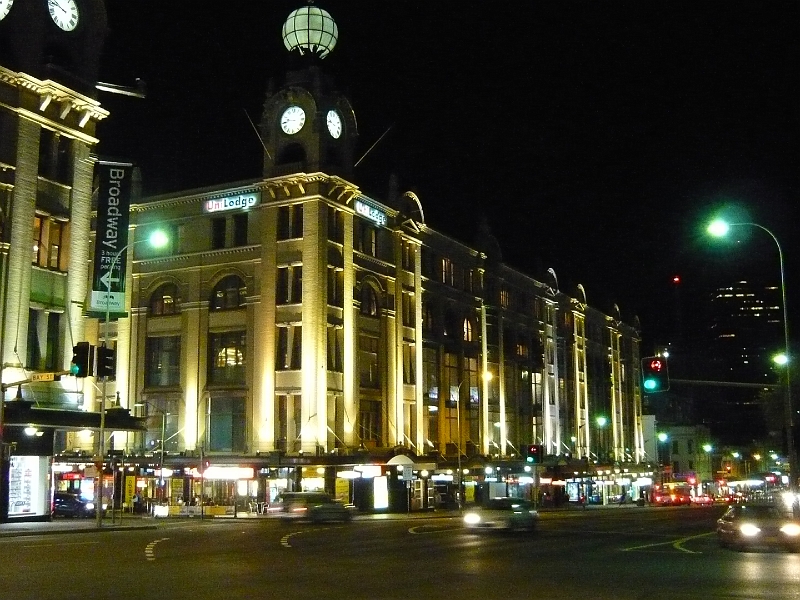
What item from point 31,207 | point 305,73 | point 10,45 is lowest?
point 31,207

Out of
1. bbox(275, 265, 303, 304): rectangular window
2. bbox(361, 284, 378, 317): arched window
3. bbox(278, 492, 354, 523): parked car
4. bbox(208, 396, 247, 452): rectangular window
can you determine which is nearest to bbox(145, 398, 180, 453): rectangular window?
bbox(208, 396, 247, 452): rectangular window

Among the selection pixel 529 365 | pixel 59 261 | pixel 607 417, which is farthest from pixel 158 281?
pixel 607 417

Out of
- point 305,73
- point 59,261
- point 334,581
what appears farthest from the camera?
point 305,73

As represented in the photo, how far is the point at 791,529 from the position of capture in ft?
91.5

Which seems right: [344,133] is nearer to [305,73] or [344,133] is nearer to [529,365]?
[305,73]

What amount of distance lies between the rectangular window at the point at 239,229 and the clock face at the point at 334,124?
751cm

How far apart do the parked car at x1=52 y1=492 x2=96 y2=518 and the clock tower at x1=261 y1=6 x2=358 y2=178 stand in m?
22.1

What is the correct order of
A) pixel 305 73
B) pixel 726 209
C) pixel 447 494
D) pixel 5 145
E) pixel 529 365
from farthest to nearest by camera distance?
1. pixel 529 365
2. pixel 447 494
3. pixel 305 73
4. pixel 5 145
5. pixel 726 209

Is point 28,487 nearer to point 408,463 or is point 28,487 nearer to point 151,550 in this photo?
point 151,550

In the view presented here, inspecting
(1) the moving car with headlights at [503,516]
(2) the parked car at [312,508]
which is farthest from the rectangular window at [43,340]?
(1) the moving car with headlights at [503,516]

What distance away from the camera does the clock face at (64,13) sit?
4297cm

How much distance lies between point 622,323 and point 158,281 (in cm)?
6667

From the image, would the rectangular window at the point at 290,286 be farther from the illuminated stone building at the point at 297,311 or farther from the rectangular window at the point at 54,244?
the rectangular window at the point at 54,244

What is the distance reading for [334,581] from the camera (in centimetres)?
1856
